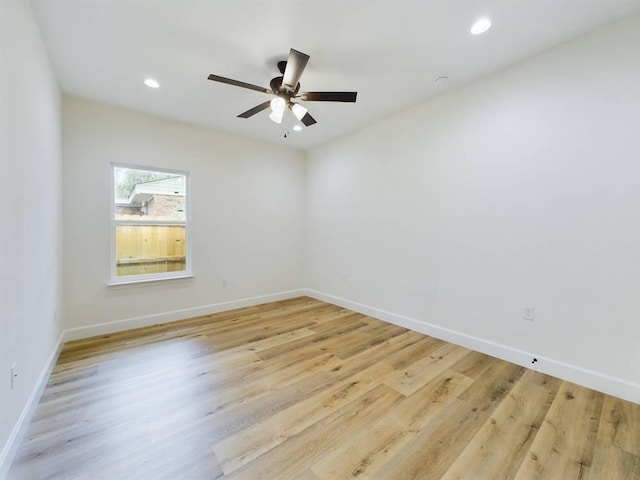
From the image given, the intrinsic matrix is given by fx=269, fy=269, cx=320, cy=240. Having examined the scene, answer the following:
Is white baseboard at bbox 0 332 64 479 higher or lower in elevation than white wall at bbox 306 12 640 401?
lower

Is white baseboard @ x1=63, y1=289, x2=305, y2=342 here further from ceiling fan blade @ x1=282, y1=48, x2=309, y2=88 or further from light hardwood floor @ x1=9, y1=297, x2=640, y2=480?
ceiling fan blade @ x1=282, y1=48, x2=309, y2=88

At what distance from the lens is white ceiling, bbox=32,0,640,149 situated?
1901mm

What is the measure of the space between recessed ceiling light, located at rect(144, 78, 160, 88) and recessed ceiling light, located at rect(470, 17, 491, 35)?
2966mm

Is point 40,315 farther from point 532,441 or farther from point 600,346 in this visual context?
point 600,346

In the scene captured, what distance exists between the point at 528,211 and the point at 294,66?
7.91ft

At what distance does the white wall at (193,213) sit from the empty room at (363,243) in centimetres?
3

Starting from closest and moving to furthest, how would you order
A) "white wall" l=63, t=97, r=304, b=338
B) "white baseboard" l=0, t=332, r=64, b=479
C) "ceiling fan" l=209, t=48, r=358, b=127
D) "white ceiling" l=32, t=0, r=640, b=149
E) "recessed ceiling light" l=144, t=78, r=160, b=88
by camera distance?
"white baseboard" l=0, t=332, r=64, b=479 < "white ceiling" l=32, t=0, r=640, b=149 < "ceiling fan" l=209, t=48, r=358, b=127 < "recessed ceiling light" l=144, t=78, r=160, b=88 < "white wall" l=63, t=97, r=304, b=338

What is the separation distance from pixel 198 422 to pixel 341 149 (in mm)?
3940

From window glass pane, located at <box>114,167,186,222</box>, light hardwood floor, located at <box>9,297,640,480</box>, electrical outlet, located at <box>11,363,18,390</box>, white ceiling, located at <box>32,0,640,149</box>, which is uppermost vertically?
white ceiling, located at <box>32,0,640,149</box>

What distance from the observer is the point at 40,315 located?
2143mm

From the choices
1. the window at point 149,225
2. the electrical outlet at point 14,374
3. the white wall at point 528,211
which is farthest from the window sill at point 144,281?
the white wall at point 528,211

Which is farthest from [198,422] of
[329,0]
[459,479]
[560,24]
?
[560,24]

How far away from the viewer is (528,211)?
249 cm

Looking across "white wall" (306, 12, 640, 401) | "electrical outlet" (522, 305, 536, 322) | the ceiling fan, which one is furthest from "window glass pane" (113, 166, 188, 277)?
"electrical outlet" (522, 305, 536, 322)
